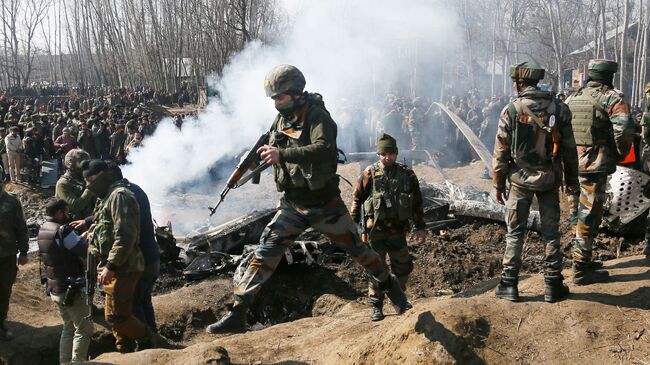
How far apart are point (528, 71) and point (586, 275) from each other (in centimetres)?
168

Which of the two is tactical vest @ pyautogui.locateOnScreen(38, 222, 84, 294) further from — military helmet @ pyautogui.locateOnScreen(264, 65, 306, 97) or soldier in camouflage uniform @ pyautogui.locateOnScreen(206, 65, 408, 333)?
military helmet @ pyautogui.locateOnScreen(264, 65, 306, 97)

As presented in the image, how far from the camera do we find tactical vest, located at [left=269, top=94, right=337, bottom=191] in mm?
4184

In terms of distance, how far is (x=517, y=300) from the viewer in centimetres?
450

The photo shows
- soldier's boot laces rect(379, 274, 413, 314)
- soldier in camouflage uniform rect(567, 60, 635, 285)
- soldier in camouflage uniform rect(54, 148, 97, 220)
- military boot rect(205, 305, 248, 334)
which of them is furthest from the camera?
soldier in camouflage uniform rect(54, 148, 97, 220)

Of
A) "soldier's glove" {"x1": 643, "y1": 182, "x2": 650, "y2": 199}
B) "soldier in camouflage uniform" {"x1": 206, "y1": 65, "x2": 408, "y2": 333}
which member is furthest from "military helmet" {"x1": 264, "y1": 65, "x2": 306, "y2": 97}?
"soldier's glove" {"x1": 643, "y1": 182, "x2": 650, "y2": 199}

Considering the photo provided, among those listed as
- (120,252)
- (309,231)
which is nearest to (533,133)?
(120,252)

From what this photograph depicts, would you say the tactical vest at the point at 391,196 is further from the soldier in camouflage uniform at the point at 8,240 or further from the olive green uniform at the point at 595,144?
the soldier in camouflage uniform at the point at 8,240

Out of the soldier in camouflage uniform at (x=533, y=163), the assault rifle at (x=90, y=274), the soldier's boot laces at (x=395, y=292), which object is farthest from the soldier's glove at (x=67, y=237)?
the soldier in camouflage uniform at (x=533, y=163)

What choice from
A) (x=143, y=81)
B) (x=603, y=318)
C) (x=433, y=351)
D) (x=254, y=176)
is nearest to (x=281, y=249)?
(x=254, y=176)

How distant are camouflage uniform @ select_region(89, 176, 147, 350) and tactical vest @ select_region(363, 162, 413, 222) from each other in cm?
210

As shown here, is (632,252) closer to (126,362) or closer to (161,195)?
(126,362)

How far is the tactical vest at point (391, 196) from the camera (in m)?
5.81

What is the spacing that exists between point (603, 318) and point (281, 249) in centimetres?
219

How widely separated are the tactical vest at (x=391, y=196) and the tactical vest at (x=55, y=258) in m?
2.76
